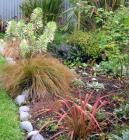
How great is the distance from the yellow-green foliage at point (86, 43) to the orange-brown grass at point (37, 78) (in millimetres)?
1937

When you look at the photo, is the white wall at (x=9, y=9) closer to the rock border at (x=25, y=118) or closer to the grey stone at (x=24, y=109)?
→ the rock border at (x=25, y=118)

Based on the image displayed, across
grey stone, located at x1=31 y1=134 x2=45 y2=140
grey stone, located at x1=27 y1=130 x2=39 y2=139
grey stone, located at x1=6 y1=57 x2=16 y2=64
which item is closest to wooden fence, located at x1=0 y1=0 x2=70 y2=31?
grey stone, located at x1=6 y1=57 x2=16 y2=64

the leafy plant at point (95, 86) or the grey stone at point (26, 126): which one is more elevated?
the leafy plant at point (95, 86)

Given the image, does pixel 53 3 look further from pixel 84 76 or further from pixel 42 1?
pixel 84 76

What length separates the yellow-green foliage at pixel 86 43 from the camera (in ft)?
28.9

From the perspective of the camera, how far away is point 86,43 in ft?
29.5

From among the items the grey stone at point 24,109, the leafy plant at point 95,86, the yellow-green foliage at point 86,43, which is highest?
the yellow-green foliage at point 86,43

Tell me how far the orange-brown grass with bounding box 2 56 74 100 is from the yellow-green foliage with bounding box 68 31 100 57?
1937 mm

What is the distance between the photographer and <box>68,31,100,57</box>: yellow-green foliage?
8820mm

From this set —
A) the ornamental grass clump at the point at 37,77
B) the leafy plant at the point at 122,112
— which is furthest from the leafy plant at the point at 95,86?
the leafy plant at the point at 122,112

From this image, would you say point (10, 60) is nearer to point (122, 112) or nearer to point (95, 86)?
point (95, 86)

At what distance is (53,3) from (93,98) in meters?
5.83

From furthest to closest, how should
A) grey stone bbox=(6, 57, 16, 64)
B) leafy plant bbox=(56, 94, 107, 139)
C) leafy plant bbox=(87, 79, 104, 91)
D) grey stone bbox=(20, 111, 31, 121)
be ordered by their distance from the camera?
grey stone bbox=(6, 57, 16, 64)
leafy plant bbox=(87, 79, 104, 91)
grey stone bbox=(20, 111, 31, 121)
leafy plant bbox=(56, 94, 107, 139)

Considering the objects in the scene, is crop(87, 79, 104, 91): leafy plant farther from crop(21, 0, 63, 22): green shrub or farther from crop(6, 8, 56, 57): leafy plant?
crop(21, 0, 63, 22): green shrub
